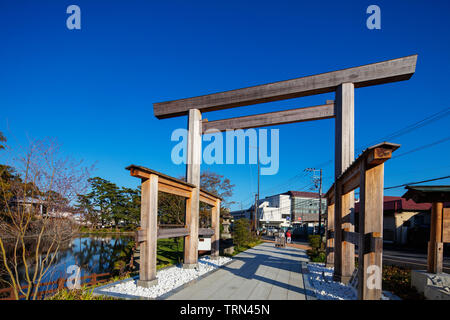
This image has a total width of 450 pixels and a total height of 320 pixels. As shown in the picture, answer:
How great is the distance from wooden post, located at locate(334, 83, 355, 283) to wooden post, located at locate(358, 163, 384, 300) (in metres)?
2.11

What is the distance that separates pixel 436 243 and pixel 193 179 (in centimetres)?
641

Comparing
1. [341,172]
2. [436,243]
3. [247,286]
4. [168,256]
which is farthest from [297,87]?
[168,256]

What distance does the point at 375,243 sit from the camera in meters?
3.77

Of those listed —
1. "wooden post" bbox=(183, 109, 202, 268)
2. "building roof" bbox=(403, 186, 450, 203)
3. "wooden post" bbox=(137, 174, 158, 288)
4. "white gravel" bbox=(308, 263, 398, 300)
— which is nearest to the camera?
"white gravel" bbox=(308, 263, 398, 300)

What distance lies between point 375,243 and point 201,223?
58.1ft

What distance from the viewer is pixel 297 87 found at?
691cm

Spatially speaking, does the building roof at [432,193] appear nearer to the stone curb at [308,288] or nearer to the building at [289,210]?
the stone curb at [308,288]

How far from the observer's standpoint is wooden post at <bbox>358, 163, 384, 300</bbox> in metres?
3.83

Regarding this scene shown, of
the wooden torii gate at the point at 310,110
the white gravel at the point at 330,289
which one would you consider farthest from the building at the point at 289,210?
the white gravel at the point at 330,289

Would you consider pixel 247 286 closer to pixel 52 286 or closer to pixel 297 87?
pixel 52 286

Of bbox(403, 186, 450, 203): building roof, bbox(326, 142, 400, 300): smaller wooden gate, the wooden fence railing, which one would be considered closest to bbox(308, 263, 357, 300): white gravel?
bbox(326, 142, 400, 300): smaller wooden gate

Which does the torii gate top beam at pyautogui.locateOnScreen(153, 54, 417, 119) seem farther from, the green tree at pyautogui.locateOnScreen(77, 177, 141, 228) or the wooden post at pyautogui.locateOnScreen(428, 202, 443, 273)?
the green tree at pyautogui.locateOnScreen(77, 177, 141, 228)

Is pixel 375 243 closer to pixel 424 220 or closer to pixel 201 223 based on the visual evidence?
pixel 201 223
